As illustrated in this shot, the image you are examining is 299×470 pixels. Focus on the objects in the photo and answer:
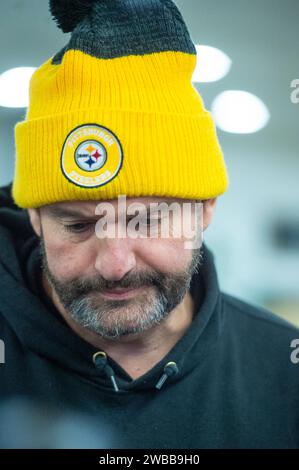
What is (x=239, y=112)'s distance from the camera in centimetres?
150

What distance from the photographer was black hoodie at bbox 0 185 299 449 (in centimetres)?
85

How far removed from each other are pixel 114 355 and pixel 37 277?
0.67 ft

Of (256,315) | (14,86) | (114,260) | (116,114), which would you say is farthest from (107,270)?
(14,86)

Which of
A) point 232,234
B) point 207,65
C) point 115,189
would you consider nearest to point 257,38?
point 207,65

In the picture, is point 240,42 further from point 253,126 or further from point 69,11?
point 69,11

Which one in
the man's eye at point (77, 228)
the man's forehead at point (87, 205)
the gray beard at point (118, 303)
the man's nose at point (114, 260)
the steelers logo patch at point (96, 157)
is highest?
the steelers logo patch at point (96, 157)

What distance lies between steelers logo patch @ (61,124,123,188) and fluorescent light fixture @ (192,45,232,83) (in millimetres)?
636

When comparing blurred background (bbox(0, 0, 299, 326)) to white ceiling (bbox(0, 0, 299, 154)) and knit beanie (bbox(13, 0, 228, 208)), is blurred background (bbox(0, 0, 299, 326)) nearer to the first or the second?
white ceiling (bbox(0, 0, 299, 154))

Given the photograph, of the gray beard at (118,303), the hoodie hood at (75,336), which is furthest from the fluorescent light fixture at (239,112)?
the gray beard at (118,303)

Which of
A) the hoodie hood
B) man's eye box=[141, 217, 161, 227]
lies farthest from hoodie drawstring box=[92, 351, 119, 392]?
man's eye box=[141, 217, 161, 227]

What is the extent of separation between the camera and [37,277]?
993mm

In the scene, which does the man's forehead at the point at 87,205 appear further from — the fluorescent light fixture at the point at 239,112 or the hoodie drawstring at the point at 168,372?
the fluorescent light fixture at the point at 239,112

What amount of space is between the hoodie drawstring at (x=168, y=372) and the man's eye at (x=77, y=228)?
10.2 inches

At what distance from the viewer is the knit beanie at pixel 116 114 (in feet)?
2.56
